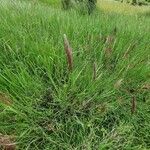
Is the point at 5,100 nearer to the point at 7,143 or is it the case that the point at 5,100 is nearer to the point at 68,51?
the point at 7,143

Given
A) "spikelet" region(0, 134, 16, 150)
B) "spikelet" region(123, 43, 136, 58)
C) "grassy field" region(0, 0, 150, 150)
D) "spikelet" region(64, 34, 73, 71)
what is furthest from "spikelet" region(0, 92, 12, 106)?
"spikelet" region(123, 43, 136, 58)

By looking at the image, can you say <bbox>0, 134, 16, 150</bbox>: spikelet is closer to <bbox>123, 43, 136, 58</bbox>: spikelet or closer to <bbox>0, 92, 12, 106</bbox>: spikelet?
<bbox>0, 92, 12, 106</bbox>: spikelet

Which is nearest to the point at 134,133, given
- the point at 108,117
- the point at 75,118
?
the point at 108,117

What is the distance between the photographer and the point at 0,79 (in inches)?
124

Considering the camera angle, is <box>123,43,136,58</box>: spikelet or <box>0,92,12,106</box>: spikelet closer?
<box>0,92,12,106</box>: spikelet

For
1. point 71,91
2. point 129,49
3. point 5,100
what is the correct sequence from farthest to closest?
point 129,49 → point 71,91 → point 5,100

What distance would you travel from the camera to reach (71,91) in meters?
3.08

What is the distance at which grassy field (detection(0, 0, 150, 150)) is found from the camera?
297cm

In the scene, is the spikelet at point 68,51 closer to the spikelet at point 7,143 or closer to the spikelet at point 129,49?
the spikelet at point 7,143

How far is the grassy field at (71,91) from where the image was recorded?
2971 mm

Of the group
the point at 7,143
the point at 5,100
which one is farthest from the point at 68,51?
the point at 7,143

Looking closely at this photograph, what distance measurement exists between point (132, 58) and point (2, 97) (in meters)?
1.16

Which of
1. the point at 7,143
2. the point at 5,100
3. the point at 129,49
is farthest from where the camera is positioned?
the point at 129,49

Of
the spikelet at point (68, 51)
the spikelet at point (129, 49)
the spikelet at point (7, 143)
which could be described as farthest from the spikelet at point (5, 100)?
the spikelet at point (129, 49)
